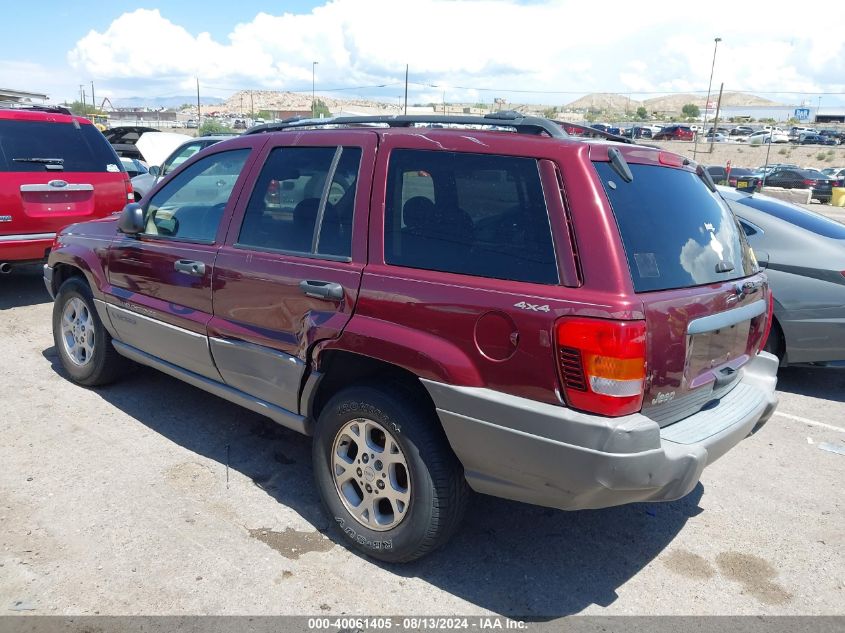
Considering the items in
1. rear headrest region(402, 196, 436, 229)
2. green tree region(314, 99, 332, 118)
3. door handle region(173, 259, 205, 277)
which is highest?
green tree region(314, 99, 332, 118)

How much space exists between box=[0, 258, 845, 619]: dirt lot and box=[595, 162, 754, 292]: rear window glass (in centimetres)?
139

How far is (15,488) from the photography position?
3.74 meters

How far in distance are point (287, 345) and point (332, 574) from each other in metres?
1.11

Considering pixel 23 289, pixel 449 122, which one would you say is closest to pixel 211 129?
pixel 23 289

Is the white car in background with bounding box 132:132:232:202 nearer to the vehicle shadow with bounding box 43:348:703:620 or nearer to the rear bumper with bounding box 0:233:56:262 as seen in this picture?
the rear bumper with bounding box 0:233:56:262

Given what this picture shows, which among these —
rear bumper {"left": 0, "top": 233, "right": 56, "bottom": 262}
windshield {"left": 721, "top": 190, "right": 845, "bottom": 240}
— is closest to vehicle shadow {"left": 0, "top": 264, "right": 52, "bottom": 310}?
rear bumper {"left": 0, "top": 233, "right": 56, "bottom": 262}

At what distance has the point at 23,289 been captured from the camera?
8.41 meters

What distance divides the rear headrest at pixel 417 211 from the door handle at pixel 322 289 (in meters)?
0.45

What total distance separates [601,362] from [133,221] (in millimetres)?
3196

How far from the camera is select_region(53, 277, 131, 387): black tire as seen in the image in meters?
4.96

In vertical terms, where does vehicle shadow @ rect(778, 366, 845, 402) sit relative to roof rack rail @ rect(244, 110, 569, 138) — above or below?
below

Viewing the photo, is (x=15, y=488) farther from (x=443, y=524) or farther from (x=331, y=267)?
(x=443, y=524)

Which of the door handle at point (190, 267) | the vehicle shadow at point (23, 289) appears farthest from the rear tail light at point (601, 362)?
the vehicle shadow at point (23, 289)

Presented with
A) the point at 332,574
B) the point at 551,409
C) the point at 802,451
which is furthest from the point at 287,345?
the point at 802,451
